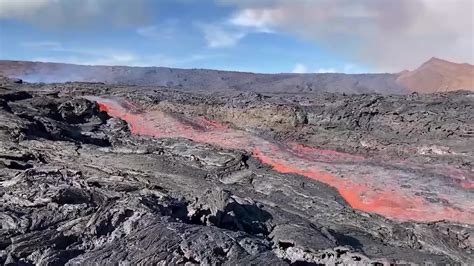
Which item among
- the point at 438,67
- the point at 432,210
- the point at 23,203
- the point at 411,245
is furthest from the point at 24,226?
the point at 438,67

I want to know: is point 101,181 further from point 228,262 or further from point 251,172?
point 228,262

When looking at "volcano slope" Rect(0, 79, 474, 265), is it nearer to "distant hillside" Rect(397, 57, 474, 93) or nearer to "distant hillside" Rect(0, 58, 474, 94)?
"distant hillside" Rect(0, 58, 474, 94)

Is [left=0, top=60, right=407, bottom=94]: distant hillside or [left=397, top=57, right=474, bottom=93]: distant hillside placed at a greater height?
[left=397, top=57, right=474, bottom=93]: distant hillside

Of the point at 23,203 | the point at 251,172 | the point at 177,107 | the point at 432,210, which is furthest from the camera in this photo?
the point at 177,107

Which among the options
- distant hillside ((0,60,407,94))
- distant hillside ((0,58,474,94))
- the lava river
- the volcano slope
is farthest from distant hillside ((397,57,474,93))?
the lava river

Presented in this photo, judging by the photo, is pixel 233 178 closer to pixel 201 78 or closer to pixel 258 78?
pixel 258 78

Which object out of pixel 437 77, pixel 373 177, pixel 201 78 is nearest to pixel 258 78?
pixel 201 78

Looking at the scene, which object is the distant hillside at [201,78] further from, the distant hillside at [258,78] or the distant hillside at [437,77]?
the distant hillside at [437,77]
